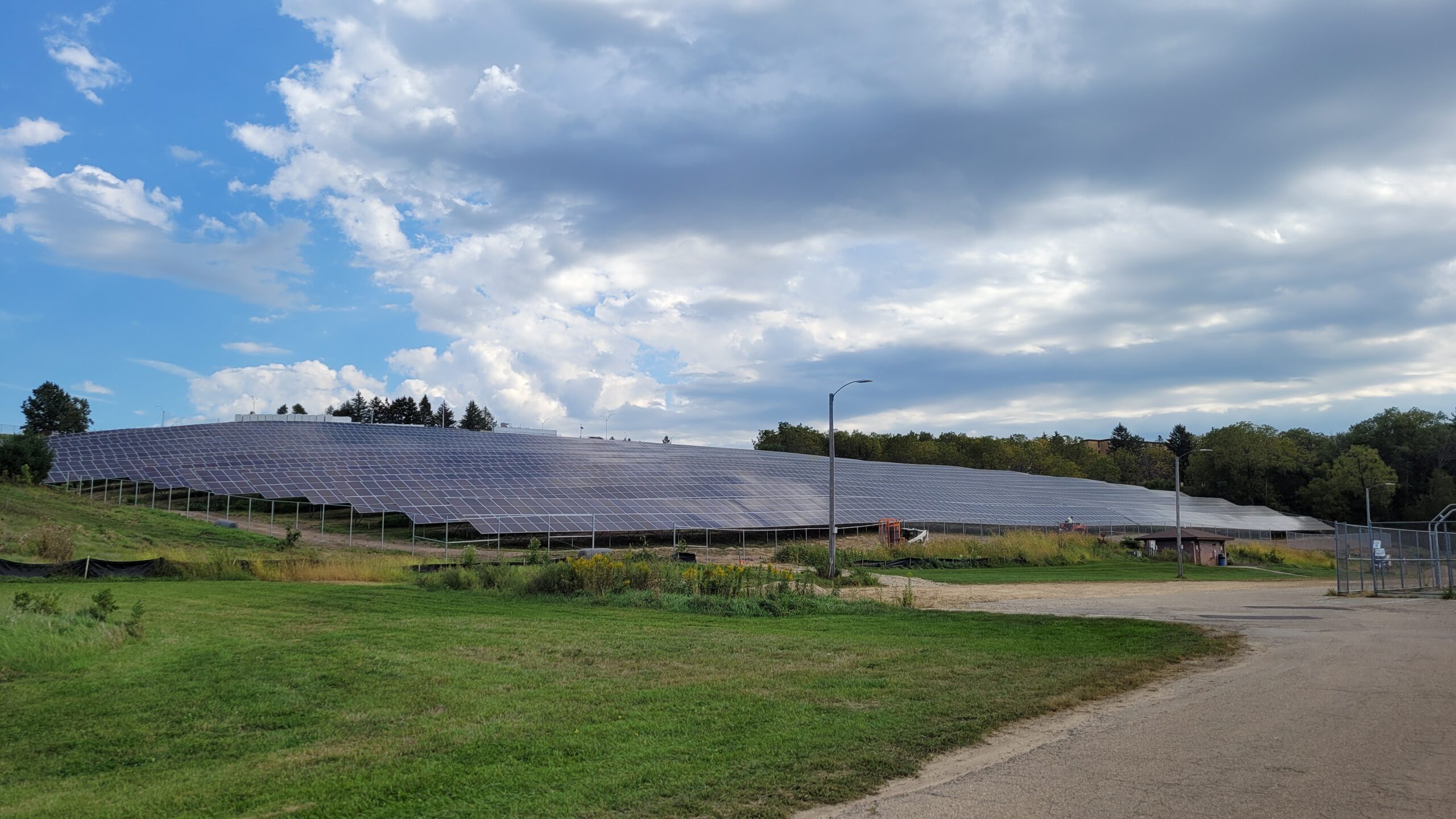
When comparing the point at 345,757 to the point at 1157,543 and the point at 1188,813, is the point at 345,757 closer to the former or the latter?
the point at 1188,813

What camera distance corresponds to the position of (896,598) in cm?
2611

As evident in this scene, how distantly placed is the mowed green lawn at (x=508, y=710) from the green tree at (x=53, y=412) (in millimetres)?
115363

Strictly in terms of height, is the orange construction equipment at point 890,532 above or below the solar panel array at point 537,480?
below

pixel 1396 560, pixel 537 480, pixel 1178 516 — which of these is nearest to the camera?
pixel 1396 560

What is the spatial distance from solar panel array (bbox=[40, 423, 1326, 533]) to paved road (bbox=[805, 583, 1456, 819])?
40061 millimetres

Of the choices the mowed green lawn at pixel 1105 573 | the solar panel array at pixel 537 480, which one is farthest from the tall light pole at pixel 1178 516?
the solar panel array at pixel 537 480

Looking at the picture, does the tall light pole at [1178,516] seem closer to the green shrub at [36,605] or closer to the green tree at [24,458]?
the green shrub at [36,605]

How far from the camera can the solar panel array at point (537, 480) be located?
51906mm

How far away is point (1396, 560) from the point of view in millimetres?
32312

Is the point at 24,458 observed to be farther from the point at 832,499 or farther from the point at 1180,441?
the point at 1180,441

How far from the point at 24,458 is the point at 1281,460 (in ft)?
448

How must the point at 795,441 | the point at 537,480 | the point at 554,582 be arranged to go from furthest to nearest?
the point at 795,441 < the point at 537,480 < the point at 554,582

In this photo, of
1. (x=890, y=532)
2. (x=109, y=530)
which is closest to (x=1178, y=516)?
(x=890, y=532)

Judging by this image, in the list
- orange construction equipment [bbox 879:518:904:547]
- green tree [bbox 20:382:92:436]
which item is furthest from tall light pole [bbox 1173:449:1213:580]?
green tree [bbox 20:382:92:436]
